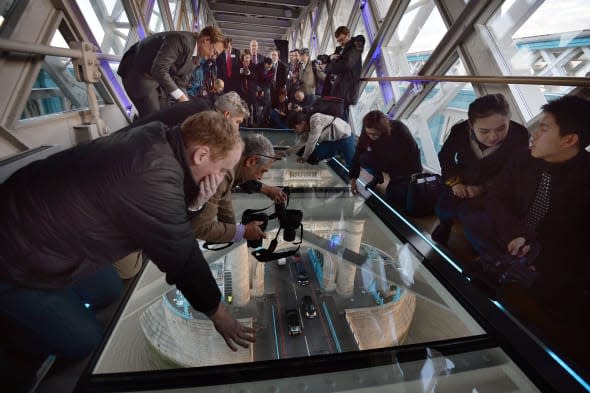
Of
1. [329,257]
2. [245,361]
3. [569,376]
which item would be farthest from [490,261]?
[245,361]

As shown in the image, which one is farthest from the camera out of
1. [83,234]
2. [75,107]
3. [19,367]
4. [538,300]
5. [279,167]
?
[279,167]

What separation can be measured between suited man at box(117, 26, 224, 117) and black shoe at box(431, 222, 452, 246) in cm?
Result: 234

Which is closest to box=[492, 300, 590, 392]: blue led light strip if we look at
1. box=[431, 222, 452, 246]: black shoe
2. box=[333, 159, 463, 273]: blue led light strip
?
box=[333, 159, 463, 273]: blue led light strip

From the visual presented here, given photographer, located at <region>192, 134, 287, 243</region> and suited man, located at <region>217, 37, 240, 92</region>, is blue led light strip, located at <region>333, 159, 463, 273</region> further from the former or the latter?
suited man, located at <region>217, 37, 240, 92</region>

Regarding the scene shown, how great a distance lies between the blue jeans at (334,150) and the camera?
3.60 metres

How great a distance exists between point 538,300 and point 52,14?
13.2 ft

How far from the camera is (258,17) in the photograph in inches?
454

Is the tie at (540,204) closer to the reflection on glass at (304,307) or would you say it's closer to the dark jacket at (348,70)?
the reflection on glass at (304,307)

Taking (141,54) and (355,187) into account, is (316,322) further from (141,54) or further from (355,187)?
(141,54)

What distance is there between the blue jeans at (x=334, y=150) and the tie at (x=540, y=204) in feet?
7.32

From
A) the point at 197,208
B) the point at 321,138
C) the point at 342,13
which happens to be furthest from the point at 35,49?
the point at 342,13

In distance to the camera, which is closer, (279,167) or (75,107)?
(75,107)

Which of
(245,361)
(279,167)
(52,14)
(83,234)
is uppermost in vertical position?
(52,14)

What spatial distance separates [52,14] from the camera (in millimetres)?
2369
